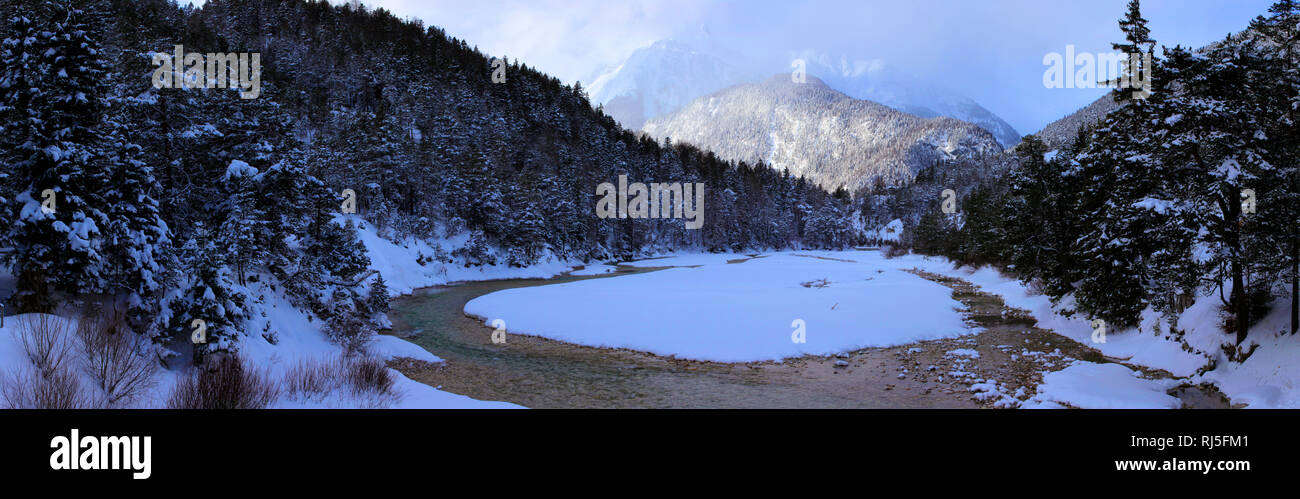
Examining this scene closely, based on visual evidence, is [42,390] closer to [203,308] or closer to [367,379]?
[203,308]

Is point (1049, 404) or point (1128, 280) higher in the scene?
point (1128, 280)

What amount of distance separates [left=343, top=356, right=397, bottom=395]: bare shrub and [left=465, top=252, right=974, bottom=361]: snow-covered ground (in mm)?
9059

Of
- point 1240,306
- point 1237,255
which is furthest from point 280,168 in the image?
point 1240,306

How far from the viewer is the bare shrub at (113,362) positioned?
8453 mm

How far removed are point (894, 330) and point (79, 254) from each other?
79.2 feet

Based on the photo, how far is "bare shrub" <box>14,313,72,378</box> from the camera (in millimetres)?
8023

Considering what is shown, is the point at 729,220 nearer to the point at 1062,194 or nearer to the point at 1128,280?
the point at 1062,194

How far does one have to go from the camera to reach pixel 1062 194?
25.0 metres

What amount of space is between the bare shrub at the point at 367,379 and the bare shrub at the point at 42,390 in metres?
3.84

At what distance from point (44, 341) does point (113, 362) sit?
2.98 ft

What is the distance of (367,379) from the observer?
1166cm

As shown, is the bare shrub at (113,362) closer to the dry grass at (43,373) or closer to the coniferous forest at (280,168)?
the dry grass at (43,373)
